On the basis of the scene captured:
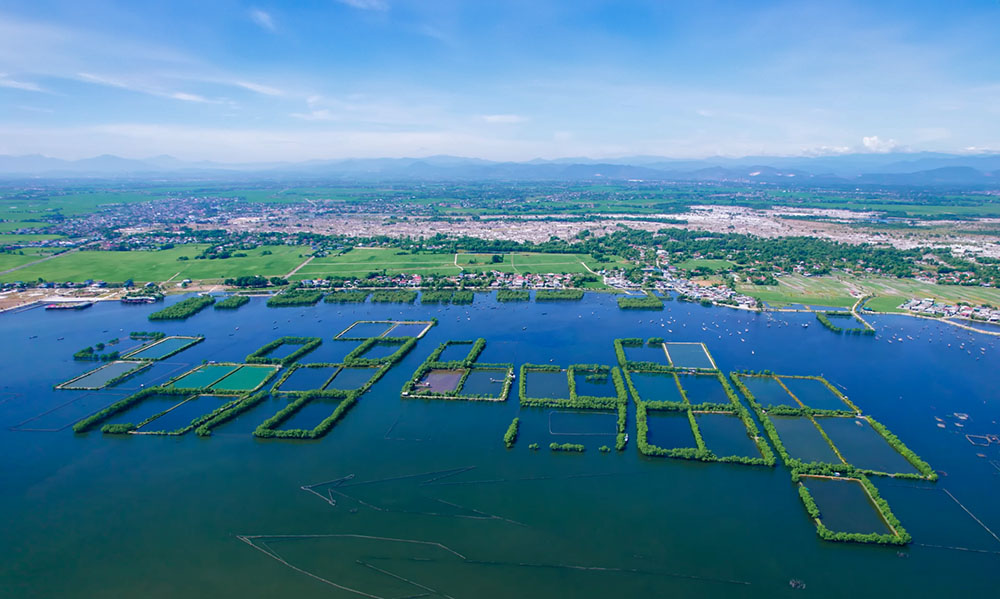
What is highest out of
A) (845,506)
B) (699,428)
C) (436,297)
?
(436,297)

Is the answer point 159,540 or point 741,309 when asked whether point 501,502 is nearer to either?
point 159,540

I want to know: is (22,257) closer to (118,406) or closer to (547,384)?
(118,406)

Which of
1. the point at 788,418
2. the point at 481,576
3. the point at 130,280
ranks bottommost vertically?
the point at 481,576

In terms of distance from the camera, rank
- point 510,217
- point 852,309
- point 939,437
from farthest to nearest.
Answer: point 510,217 → point 852,309 → point 939,437

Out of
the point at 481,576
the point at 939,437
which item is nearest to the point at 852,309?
the point at 939,437

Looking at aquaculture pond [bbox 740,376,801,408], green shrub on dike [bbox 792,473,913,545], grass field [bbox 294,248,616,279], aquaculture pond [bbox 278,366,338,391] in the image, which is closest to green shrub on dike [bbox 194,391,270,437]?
aquaculture pond [bbox 278,366,338,391]

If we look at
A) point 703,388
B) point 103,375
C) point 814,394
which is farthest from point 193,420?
point 814,394

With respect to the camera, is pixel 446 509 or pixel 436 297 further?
pixel 436 297

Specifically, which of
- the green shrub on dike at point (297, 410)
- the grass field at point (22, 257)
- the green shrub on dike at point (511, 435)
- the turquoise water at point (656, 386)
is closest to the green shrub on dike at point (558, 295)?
the turquoise water at point (656, 386)
